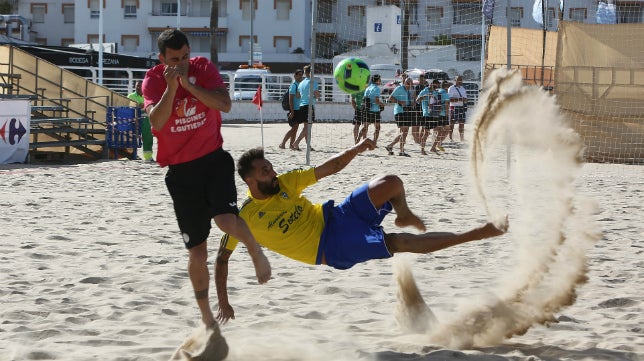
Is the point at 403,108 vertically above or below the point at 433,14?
below

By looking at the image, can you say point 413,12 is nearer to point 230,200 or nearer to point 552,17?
point 552,17

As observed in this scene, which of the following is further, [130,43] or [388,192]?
[130,43]

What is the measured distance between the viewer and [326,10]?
22.6 m

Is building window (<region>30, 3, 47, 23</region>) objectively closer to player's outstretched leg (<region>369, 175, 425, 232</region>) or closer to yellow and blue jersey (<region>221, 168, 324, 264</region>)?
yellow and blue jersey (<region>221, 168, 324, 264</region>)

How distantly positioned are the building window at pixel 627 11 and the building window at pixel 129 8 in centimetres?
4072

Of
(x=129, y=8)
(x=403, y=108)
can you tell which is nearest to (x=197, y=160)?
(x=403, y=108)

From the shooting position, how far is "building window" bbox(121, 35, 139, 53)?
61.0 m

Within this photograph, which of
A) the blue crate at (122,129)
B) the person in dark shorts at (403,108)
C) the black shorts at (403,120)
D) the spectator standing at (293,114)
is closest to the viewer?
the blue crate at (122,129)

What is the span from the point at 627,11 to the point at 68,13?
4851 centimetres

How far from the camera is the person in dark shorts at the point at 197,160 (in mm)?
4293

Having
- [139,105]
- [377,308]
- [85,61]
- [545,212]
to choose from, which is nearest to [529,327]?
[545,212]

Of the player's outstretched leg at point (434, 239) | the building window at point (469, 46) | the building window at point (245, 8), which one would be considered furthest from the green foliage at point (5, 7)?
the player's outstretched leg at point (434, 239)

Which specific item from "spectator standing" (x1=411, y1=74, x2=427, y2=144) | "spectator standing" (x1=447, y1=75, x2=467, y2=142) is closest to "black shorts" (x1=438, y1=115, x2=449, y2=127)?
"spectator standing" (x1=411, y1=74, x2=427, y2=144)

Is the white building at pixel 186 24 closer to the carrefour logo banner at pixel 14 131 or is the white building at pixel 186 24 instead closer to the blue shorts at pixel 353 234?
the carrefour logo banner at pixel 14 131
